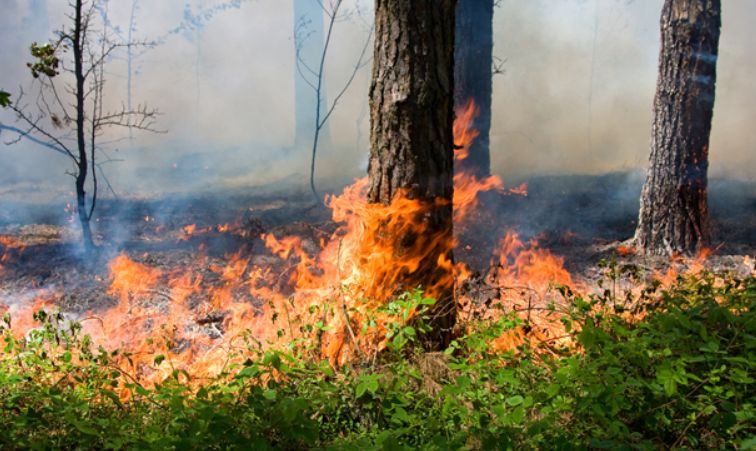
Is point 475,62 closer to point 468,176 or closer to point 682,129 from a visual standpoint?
point 468,176

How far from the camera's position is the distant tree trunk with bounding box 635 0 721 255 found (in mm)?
6848

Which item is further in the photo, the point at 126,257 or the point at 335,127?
the point at 335,127

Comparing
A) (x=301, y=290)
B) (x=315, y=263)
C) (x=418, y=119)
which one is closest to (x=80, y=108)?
(x=315, y=263)

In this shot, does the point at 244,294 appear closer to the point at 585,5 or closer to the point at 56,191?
the point at 56,191

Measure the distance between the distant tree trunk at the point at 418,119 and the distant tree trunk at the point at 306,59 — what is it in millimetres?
8397

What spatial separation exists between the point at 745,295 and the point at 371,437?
2607 millimetres

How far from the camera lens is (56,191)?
1048cm

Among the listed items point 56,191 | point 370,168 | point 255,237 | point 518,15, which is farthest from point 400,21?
point 518,15

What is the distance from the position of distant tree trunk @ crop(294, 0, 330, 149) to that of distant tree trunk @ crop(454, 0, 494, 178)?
426cm

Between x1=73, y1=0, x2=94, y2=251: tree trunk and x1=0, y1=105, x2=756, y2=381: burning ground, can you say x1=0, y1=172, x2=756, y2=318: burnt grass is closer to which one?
x1=0, y1=105, x2=756, y2=381: burning ground

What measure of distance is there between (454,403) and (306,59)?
36.4 ft

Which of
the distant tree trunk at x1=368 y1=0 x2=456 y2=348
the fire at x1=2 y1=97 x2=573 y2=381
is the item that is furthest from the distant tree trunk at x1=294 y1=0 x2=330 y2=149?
the distant tree trunk at x1=368 y1=0 x2=456 y2=348

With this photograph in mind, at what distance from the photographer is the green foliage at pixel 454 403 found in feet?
8.98

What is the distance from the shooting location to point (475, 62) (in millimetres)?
9078
